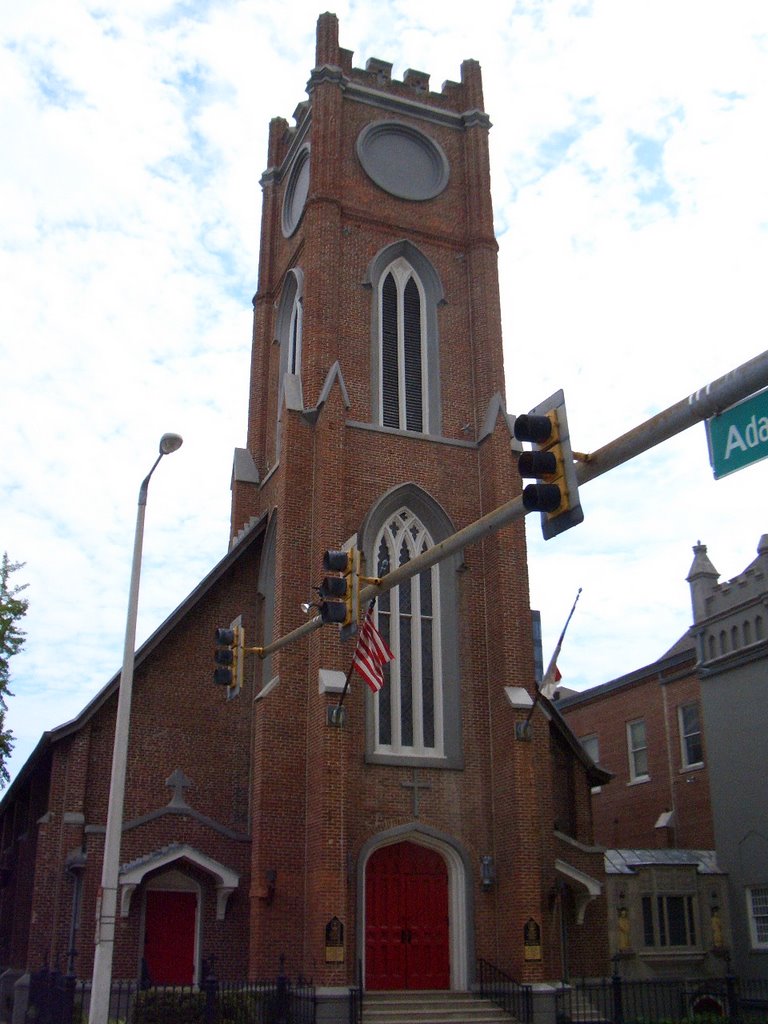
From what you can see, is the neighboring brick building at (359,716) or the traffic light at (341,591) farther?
the neighboring brick building at (359,716)

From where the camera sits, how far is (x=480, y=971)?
70.6 ft

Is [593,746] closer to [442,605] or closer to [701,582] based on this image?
[701,582]

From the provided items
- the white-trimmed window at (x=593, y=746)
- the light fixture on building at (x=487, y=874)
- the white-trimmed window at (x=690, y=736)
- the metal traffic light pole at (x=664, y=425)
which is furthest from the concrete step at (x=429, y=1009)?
the white-trimmed window at (x=593, y=746)

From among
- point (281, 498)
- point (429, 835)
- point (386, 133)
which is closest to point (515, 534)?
point (281, 498)

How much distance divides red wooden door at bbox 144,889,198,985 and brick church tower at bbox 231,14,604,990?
166 centimetres

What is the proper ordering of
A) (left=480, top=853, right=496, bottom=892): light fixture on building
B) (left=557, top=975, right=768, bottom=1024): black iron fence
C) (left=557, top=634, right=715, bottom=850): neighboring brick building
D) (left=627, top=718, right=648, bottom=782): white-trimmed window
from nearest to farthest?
(left=557, top=975, right=768, bottom=1024): black iron fence < (left=480, top=853, right=496, bottom=892): light fixture on building < (left=557, top=634, right=715, bottom=850): neighboring brick building < (left=627, top=718, right=648, bottom=782): white-trimmed window

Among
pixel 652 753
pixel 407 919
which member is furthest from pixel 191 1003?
pixel 652 753

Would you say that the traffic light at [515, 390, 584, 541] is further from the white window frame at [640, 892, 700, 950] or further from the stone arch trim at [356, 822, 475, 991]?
the white window frame at [640, 892, 700, 950]

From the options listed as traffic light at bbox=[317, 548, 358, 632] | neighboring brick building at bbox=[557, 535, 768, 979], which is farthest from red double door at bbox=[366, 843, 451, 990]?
traffic light at bbox=[317, 548, 358, 632]

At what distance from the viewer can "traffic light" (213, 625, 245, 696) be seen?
590 inches

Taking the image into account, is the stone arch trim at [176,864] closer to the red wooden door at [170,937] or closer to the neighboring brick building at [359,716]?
the neighboring brick building at [359,716]

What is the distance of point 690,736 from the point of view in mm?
33375

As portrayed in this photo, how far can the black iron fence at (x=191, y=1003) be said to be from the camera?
1820 cm

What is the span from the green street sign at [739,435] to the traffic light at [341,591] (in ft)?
16.9
